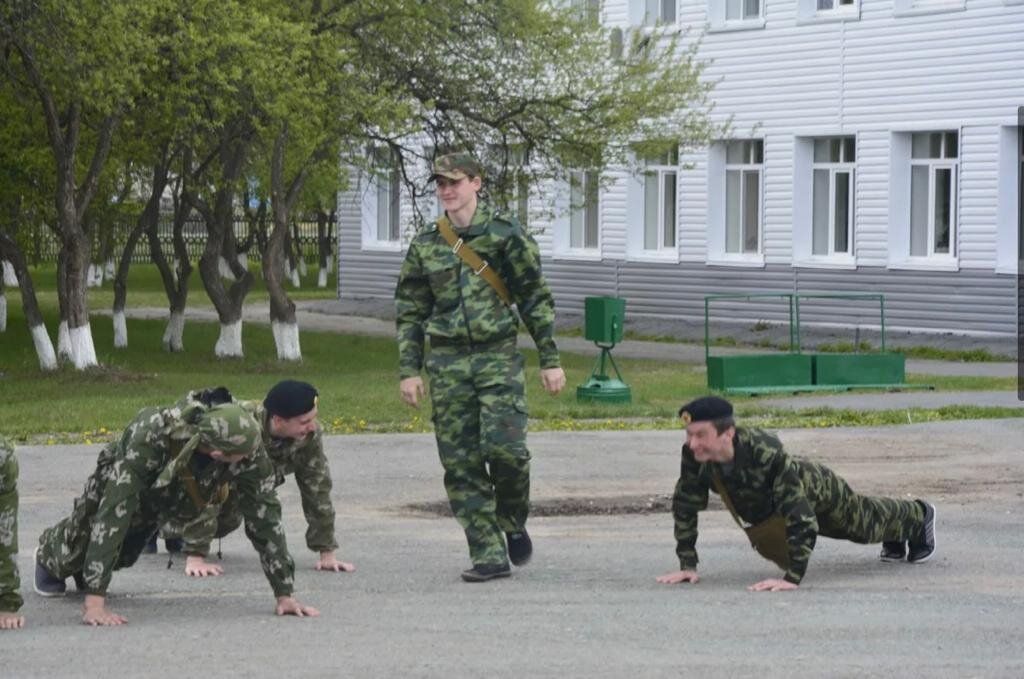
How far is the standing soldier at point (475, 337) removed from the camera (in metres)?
9.68

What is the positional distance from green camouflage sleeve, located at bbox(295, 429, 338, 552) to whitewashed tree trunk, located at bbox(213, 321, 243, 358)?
21.1 meters

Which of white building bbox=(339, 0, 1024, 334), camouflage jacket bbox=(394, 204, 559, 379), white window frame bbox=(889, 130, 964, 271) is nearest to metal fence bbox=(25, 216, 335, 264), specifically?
white building bbox=(339, 0, 1024, 334)

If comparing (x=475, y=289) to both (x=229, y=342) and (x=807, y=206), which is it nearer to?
(x=229, y=342)

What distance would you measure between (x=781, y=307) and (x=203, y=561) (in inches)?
1003

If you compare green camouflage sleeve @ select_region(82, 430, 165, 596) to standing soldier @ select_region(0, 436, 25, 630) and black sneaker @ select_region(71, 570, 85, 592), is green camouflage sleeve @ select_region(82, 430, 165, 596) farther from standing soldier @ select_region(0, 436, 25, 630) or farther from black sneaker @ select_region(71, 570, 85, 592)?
black sneaker @ select_region(71, 570, 85, 592)

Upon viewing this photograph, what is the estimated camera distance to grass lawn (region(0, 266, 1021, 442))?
61.6ft

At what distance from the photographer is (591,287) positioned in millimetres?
39188

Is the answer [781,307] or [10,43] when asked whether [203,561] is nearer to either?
[10,43]

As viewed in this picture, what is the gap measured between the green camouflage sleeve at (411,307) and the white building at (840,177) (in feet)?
72.4

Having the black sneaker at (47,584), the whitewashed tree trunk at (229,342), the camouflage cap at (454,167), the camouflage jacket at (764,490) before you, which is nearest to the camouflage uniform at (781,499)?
the camouflage jacket at (764,490)

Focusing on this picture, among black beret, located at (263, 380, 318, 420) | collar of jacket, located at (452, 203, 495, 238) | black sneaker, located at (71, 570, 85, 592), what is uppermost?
collar of jacket, located at (452, 203, 495, 238)

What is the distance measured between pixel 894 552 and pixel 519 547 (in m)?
1.94

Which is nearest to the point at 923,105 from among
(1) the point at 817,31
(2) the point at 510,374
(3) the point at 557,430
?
(1) the point at 817,31

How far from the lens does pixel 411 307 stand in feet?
32.4
